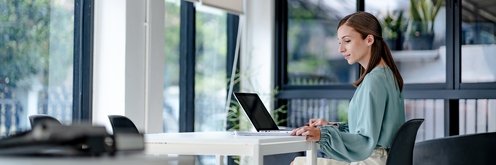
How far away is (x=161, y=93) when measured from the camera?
→ 15.0 ft

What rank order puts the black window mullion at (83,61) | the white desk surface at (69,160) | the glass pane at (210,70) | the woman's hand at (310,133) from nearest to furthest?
the white desk surface at (69,160) < the woman's hand at (310,133) < the black window mullion at (83,61) < the glass pane at (210,70)

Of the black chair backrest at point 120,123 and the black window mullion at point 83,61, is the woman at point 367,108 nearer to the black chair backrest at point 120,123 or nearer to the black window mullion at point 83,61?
the black chair backrest at point 120,123

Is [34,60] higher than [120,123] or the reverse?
higher

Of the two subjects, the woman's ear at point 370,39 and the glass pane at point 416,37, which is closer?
the woman's ear at point 370,39

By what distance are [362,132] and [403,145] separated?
161 millimetres

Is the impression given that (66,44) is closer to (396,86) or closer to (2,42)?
(2,42)

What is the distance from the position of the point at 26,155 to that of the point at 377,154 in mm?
2051

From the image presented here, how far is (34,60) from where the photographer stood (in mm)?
3883

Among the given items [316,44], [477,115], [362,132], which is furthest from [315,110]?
[362,132]

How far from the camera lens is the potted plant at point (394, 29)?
5.00 meters

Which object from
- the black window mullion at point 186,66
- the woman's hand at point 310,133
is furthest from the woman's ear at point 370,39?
the black window mullion at point 186,66

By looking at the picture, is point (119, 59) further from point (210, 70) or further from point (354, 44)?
point (354, 44)

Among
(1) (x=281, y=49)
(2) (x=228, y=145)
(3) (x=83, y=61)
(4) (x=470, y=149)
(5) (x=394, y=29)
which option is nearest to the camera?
(2) (x=228, y=145)

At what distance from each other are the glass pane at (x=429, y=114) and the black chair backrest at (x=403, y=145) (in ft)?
8.04
